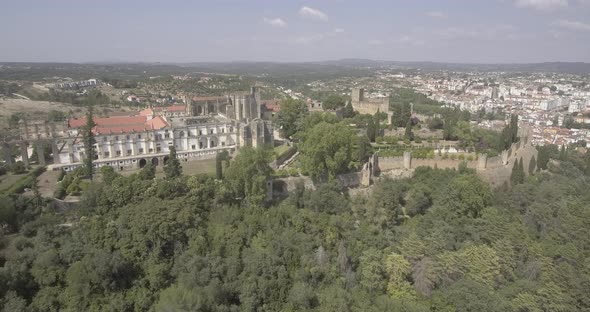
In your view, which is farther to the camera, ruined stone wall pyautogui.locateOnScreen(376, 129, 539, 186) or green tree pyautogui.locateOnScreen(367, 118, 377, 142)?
green tree pyautogui.locateOnScreen(367, 118, 377, 142)

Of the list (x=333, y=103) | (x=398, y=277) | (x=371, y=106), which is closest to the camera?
(x=398, y=277)

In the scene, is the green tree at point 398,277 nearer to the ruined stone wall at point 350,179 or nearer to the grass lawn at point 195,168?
the ruined stone wall at point 350,179

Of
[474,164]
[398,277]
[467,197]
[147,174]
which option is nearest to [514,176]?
[474,164]

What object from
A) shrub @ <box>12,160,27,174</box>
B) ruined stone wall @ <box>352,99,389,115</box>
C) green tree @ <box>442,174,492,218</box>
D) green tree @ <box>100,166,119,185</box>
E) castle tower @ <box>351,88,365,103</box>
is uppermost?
castle tower @ <box>351,88,365,103</box>

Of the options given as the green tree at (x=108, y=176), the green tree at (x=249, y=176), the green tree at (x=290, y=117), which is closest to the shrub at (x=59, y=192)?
the green tree at (x=108, y=176)

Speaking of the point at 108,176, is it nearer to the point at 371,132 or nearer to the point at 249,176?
the point at 249,176

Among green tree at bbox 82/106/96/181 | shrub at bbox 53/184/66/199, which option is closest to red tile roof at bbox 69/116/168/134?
green tree at bbox 82/106/96/181

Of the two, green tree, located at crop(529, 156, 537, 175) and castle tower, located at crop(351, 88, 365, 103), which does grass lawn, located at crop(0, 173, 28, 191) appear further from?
castle tower, located at crop(351, 88, 365, 103)
